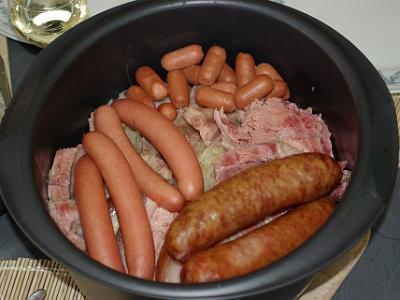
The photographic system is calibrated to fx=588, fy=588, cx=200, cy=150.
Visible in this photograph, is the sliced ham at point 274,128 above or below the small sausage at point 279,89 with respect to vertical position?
below

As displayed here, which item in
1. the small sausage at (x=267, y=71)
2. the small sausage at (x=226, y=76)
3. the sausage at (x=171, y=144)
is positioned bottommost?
the sausage at (x=171, y=144)

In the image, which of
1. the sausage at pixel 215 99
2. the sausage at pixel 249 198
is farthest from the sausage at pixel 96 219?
the sausage at pixel 215 99

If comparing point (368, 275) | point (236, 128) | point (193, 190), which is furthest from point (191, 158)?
point (368, 275)

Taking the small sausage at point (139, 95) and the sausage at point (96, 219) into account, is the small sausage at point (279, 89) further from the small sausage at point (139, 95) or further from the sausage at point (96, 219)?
the sausage at point (96, 219)

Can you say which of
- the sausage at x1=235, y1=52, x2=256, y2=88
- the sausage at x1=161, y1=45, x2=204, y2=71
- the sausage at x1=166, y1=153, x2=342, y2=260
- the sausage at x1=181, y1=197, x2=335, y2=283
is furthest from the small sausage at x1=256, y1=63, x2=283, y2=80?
the sausage at x1=181, y1=197, x2=335, y2=283

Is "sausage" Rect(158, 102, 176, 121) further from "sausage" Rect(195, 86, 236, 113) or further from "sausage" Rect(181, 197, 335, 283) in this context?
"sausage" Rect(181, 197, 335, 283)

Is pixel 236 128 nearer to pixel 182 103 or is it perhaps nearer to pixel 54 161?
pixel 182 103

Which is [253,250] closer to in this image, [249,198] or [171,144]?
[249,198]
